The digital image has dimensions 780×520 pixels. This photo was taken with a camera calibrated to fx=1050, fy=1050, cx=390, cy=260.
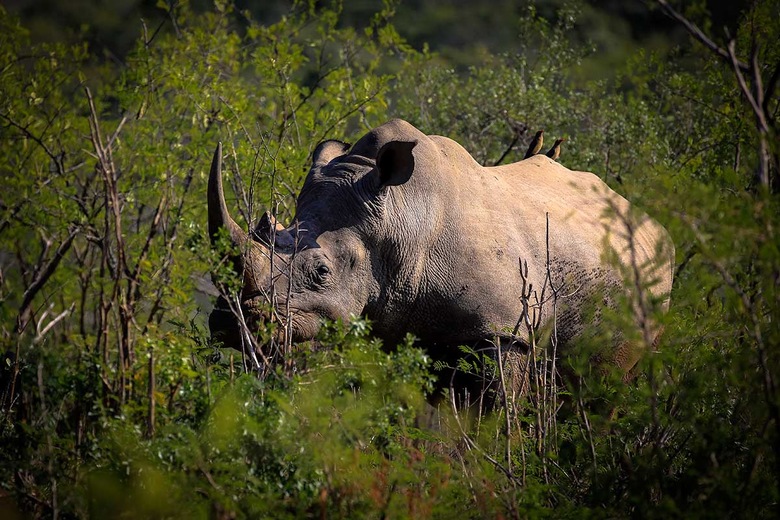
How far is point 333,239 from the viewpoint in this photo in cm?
646

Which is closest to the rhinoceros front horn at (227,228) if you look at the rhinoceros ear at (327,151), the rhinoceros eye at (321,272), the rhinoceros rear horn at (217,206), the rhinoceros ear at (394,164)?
the rhinoceros rear horn at (217,206)

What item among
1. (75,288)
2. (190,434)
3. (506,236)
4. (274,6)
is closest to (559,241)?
(506,236)

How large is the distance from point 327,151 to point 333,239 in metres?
0.90

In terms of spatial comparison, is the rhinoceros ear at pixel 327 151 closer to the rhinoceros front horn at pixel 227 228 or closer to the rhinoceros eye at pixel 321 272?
the rhinoceros eye at pixel 321 272

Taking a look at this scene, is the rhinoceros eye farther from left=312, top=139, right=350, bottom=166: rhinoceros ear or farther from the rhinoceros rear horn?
left=312, top=139, right=350, bottom=166: rhinoceros ear

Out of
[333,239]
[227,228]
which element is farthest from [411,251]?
[227,228]

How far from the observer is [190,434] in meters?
3.90

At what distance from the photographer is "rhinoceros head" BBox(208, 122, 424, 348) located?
6.17m

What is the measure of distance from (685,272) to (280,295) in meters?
4.02

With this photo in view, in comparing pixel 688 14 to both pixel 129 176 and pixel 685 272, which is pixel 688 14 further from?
pixel 129 176

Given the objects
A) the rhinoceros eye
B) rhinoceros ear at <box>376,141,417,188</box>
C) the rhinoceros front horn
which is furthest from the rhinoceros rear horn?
rhinoceros ear at <box>376,141,417,188</box>

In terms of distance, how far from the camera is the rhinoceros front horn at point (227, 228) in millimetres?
5891

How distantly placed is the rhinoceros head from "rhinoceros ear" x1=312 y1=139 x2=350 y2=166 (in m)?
0.23

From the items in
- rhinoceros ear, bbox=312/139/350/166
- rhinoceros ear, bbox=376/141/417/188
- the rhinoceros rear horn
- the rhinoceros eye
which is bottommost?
the rhinoceros eye
